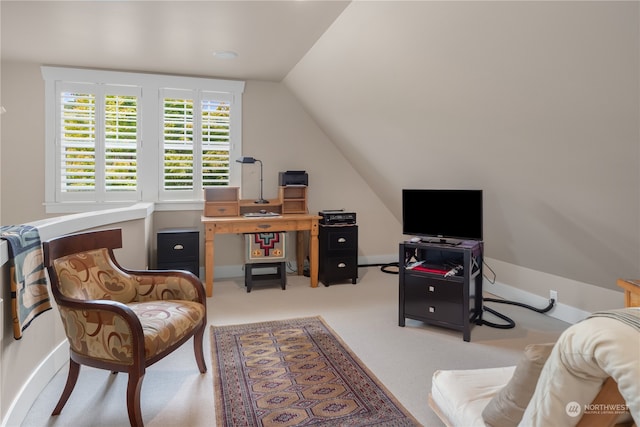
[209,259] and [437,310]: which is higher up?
[209,259]

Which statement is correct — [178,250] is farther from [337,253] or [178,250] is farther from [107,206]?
[337,253]

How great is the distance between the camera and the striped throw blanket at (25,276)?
175 cm

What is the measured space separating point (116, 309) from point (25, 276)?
1.56ft

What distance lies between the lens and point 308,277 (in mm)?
4855

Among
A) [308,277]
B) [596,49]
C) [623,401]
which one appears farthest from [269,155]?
[623,401]

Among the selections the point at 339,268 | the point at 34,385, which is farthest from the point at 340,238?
the point at 34,385

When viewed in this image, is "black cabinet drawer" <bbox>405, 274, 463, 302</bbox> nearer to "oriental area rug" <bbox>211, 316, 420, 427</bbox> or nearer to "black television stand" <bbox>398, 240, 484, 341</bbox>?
"black television stand" <bbox>398, 240, 484, 341</bbox>

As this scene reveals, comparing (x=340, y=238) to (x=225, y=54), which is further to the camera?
(x=340, y=238)

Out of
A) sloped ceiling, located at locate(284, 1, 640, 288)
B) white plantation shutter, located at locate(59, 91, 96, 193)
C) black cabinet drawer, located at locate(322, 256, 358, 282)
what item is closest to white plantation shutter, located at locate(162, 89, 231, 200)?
white plantation shutter, located at locate(59, 91, 96, 193)

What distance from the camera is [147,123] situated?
4.46 metres

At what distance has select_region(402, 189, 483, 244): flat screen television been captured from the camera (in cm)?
304

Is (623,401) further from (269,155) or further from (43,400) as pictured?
(269,155)

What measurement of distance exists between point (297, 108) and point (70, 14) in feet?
8.73

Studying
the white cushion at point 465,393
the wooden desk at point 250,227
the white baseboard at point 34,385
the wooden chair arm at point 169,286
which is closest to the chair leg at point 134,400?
the white baseboard at point 34,385
